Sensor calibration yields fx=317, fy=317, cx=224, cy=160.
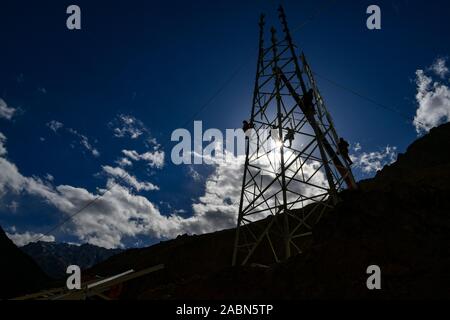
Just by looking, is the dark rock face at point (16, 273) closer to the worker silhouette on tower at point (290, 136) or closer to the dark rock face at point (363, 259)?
the worker silhouette on tower at point (290, 136)

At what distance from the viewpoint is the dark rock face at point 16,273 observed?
2357 inches

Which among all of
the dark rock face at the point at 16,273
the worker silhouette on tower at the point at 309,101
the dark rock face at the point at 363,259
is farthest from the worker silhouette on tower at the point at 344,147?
the dark rock face at the point at 16,273

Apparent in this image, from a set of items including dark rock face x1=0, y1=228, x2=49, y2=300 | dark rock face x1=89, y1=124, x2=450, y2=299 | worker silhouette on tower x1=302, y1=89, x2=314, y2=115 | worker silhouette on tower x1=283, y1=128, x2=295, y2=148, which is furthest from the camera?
dark rock face x1=0, y1=228, x2=49, y2=300

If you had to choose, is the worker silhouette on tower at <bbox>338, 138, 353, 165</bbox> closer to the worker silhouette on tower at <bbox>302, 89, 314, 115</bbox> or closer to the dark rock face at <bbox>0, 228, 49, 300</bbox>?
the worker silhouette on tower at <bbox>302, 89, 314, 115</bbox>

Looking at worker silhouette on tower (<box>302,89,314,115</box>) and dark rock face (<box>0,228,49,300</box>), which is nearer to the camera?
worker silhouette on tower (<box>302,89,314,115</box>)

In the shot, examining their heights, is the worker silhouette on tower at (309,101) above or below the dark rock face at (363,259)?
above

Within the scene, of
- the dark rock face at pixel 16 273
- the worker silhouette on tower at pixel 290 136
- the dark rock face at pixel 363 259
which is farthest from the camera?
the dark rock face at pixel 16 273

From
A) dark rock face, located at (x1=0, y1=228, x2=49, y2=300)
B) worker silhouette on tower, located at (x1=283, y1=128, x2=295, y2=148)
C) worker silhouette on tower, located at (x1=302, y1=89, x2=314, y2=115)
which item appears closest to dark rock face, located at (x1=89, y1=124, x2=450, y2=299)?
worker silhouette on tower, located at (x1=283, y1=128, x2=295, y2=148)

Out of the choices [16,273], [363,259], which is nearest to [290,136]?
[363,259]

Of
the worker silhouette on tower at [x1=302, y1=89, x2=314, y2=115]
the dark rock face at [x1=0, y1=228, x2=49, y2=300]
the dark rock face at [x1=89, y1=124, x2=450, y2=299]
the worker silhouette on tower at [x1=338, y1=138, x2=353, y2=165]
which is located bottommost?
the dark rock face at [x1=0, y1=228, x2=49, y2=300]

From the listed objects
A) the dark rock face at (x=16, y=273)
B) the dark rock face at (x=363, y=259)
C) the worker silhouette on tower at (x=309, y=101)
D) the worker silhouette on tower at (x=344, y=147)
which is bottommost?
the dark rock face at (x=16, y=273)

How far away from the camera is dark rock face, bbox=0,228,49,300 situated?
59875 millimetres
